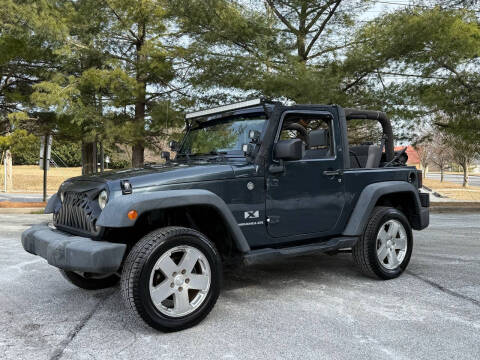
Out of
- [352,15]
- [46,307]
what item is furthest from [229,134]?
[352,15]

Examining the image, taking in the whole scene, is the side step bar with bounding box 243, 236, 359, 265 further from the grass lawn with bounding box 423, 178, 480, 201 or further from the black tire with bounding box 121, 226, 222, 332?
the grass lawn with bounding box 423, 178, 480, 201

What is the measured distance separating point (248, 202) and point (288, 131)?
101cm

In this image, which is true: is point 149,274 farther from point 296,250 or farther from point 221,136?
point 221,136

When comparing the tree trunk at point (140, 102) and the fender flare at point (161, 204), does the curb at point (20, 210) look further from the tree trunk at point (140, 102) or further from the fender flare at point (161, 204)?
the fender flare at point (161, 204)

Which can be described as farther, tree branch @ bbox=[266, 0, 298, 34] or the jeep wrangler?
tree branch @ bbox=[266, 0, 298, 34]

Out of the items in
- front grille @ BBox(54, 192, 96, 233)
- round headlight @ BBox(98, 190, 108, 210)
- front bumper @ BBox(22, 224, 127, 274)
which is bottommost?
front bumper @ BBox(22, 224, 127, 274)

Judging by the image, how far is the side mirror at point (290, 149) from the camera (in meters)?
4.12

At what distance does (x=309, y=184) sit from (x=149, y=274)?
1869mm

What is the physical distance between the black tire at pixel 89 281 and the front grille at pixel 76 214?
67 cm

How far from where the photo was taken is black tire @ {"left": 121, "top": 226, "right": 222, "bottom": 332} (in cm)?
342

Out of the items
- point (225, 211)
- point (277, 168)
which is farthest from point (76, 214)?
point (277, 168)

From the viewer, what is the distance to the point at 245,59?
454 inches

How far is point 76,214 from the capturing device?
3.97 metres

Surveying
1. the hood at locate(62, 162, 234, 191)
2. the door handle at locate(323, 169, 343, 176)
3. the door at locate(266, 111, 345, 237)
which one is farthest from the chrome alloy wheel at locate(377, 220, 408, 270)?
the hood at locate(62, 162, 234, 191)
